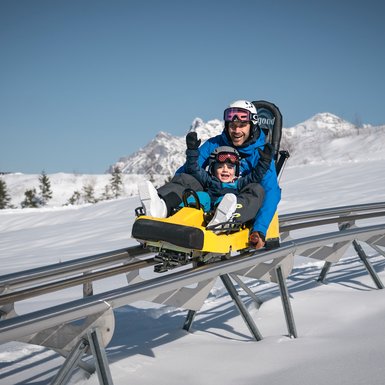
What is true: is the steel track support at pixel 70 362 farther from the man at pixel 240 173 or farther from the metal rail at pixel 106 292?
the man at pixel 240 173

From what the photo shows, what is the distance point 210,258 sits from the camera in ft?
14.5

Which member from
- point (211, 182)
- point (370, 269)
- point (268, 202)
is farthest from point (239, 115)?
point (370, 269)

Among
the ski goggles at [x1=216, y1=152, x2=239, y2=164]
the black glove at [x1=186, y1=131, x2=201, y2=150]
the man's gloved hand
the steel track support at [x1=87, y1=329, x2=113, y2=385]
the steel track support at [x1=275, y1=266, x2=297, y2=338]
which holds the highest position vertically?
the black glove at [x1=186, y1=131, x2=201, y2=150]

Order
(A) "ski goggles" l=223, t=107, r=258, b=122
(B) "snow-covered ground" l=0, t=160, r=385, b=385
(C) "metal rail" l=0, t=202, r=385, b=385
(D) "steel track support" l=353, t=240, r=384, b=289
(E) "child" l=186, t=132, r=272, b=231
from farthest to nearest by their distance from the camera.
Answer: (D) "steel track support" l=353, t=240, r=384, b=289, (A) "ski goggles" l=223, t=107, r=258, b=122, (E) "child" l=186, t=132, r=272, b=231, (B) "snow-covered ground" l=0, t=160, r=385, b=385, (C) "metal rail" l=0, t=202, r=385, b=385

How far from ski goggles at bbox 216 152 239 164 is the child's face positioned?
4 cm

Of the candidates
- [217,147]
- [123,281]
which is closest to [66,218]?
[123,281]

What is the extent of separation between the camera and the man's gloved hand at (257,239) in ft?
14.5

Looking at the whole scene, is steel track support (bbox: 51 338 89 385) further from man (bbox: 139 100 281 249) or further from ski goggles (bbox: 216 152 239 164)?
ski goggles (bbox: 216 152 239 164)

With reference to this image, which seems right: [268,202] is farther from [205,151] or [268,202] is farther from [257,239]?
[205,151]

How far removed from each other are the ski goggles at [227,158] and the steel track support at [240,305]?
133 centimetres

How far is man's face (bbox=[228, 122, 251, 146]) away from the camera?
5355mm

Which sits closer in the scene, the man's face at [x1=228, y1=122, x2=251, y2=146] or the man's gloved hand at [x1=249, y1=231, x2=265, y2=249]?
the man's gloved hand at [x1=249, y1=231, x2=265, y2=249]

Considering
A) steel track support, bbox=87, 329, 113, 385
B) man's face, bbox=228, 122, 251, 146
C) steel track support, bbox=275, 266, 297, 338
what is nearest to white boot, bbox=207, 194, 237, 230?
steel track support, bbox=275, 266, 297, 338

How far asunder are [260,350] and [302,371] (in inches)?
23.8
